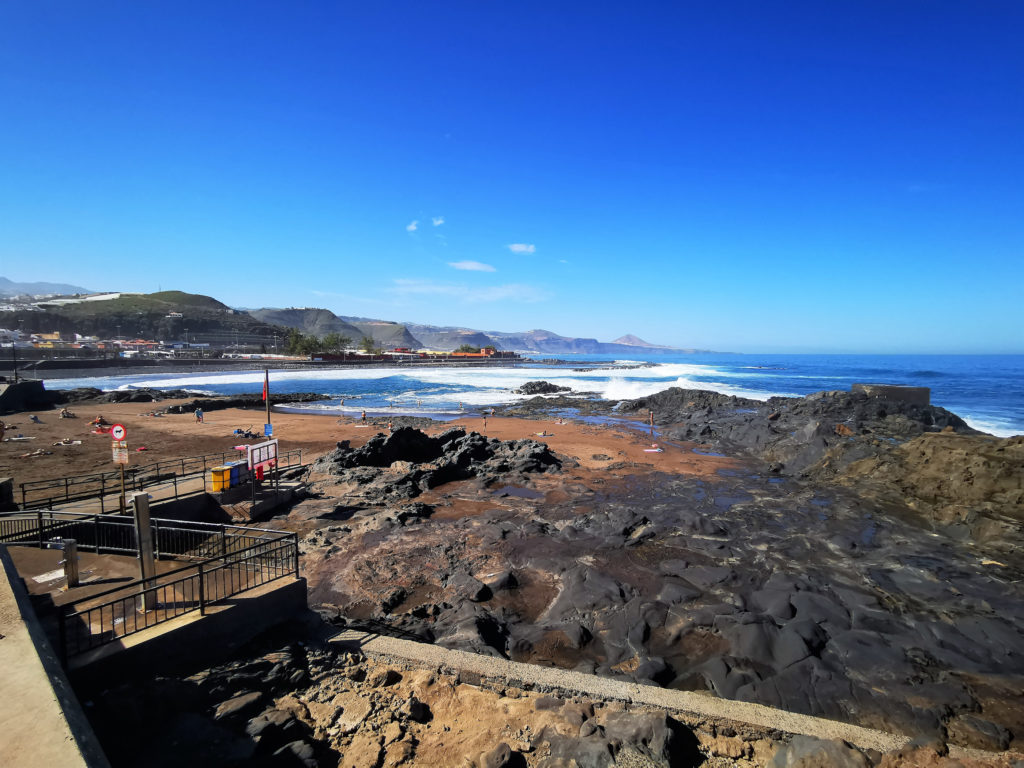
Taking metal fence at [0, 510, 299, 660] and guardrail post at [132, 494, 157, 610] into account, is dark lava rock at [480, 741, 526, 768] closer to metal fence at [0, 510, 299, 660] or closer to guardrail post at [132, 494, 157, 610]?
metal fence at [0, 510, 299, 660]

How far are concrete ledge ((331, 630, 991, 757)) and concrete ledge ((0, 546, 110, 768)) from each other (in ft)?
12.7

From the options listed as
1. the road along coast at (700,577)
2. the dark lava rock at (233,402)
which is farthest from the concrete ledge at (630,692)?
the dark lava rock at (233,402)

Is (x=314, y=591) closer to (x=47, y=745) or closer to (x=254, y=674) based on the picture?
→ (x=254, y=674)

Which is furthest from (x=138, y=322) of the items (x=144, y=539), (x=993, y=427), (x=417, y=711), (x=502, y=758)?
(x=993, y=427)

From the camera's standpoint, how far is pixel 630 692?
22.2ft

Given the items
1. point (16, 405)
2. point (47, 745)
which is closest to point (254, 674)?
point (47, 745)

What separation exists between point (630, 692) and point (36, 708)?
6.80 meters

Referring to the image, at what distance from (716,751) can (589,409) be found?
150 ft

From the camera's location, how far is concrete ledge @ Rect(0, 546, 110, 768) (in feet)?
12.5

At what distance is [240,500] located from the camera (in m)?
16.6

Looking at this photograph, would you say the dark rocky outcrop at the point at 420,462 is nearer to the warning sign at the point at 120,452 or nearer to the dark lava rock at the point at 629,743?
the warning sign at the point at 120,452

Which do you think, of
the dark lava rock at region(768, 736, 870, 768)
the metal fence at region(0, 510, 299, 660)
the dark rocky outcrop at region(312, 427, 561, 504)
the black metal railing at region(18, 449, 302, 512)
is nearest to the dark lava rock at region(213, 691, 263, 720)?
the metal fence at region(0, 510, 299, 660)

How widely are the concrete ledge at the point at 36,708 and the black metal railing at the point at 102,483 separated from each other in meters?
9.51

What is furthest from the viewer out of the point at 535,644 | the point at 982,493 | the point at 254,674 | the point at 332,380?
the point at 332,380
